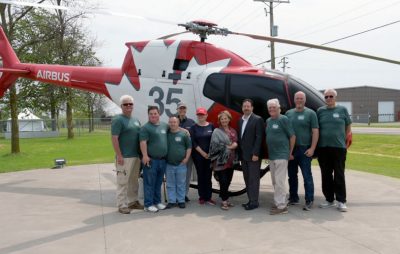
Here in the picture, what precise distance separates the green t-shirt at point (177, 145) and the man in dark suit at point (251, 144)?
0.89 meters

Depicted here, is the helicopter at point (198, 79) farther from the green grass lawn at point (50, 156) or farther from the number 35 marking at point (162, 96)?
the green grass lawn at point (50, 156)

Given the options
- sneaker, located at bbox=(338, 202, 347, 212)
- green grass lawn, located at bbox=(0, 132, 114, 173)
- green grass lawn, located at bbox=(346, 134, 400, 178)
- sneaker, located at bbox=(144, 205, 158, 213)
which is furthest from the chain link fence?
sneaker, located at bbox=(338, 202, 347, 212)

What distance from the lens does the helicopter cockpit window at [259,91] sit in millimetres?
6316

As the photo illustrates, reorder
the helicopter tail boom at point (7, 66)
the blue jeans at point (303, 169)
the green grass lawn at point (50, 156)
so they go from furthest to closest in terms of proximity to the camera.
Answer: the green grass lawn at point (50, 156), the helicopter tail boom at point (7, 66), the blue jeans at point (303, 169)

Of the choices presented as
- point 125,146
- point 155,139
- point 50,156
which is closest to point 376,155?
point 155,139

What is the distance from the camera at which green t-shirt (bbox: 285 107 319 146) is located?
5.92m

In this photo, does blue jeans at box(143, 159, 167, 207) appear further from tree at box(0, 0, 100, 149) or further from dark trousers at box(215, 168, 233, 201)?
tree at box(0, 0, 100, 149)

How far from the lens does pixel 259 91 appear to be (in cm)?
635

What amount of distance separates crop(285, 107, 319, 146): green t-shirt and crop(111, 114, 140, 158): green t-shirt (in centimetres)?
247

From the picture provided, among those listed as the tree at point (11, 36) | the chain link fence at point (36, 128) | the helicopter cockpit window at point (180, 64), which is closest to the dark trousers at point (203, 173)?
the helicopter cockpit window at point (180, 64)

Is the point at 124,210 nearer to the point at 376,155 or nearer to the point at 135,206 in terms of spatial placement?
the point at 135,206

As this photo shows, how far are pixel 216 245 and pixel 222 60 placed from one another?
11.5 ft

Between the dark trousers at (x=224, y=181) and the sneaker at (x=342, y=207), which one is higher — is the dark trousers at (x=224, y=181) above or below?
above

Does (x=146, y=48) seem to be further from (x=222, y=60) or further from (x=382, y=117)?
(x=382, y=117)
